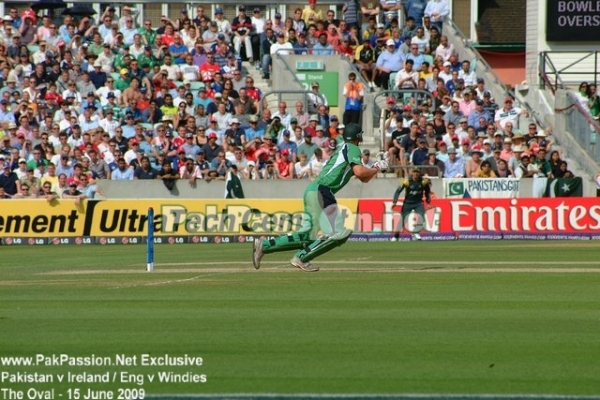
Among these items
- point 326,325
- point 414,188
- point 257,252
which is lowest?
point 326,325

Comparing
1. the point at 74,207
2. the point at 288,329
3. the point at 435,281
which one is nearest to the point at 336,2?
the point at 74,207

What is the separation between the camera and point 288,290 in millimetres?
14289

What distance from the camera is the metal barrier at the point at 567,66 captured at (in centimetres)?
3359

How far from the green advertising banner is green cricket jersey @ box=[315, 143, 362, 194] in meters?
17.2

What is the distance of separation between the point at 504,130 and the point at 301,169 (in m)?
5.45

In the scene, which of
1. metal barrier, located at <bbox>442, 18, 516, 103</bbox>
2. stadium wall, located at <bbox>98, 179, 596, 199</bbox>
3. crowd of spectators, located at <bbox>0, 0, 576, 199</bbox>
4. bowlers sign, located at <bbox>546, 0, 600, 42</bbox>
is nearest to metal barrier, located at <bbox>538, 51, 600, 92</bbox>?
bowlers sign, located at <bbox>546, 0, 600, 42</bbox>

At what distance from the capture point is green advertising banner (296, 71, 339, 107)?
3294 cm

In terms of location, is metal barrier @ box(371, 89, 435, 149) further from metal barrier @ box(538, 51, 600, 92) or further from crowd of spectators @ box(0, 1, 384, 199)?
metal barrier @ box(538, 51, 600, 92)

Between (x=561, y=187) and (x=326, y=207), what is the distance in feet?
47.5

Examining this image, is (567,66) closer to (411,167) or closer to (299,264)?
(411,167)

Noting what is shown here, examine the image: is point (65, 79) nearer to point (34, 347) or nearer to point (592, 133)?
point (592, 133)

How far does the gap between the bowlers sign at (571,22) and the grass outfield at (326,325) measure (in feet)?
55.9

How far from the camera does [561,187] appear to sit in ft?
95.1

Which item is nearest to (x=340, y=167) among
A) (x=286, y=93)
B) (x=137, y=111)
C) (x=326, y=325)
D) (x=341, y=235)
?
(x=341, y=235)
